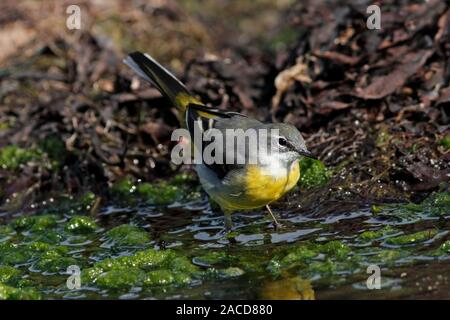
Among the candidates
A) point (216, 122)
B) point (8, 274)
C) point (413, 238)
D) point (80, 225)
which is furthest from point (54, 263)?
point (413, 238)

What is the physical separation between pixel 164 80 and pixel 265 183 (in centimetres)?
225

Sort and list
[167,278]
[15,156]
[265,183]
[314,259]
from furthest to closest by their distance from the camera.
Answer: [15,156] < [265,183] < [314,259] < [167,278]

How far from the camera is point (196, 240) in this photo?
7.73m

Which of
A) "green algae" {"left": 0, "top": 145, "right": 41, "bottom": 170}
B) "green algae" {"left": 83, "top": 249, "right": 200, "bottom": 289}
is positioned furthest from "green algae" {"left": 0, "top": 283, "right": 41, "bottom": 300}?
"green algae" {"left": 0, "top": 145, "right": 41, "bottom": 170}

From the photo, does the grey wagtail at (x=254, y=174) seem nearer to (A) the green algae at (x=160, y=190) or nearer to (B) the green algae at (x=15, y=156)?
(A) the green algae at (x=160, y=190)

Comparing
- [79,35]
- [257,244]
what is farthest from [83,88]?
[257,244]

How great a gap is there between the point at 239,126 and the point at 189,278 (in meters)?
1.90

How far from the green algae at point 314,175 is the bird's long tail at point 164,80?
1.44 meters

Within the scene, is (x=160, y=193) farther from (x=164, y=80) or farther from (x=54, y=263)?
(x=54, y=263)

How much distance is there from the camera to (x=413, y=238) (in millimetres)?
6863

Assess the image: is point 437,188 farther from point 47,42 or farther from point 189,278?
point 47,42

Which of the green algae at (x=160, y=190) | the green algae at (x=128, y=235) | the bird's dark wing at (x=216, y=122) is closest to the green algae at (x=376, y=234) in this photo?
the bird's dark wing at (x=216, y=122)

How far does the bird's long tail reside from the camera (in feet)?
29.2

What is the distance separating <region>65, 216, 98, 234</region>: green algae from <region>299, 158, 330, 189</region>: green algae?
222 centimetres
